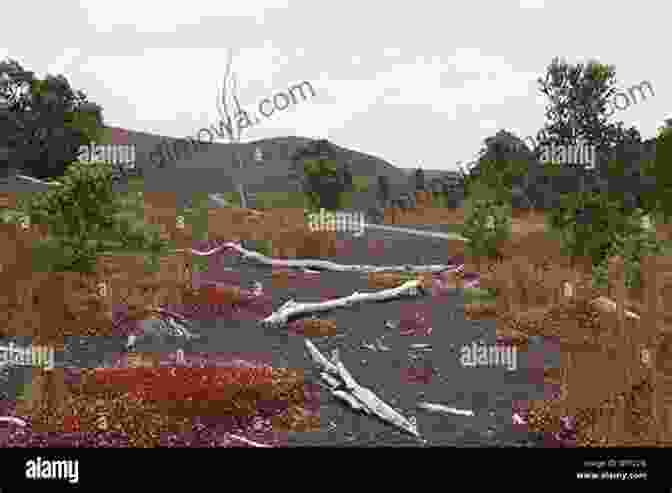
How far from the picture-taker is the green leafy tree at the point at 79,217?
774 inches

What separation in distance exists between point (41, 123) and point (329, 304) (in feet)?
151

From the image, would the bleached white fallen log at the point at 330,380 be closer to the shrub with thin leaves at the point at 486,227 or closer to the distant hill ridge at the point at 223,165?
the shrub with thin leaves at the point at 486,227

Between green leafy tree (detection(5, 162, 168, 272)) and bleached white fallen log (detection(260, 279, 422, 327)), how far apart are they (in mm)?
4559

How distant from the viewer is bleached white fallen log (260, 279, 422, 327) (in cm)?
1938

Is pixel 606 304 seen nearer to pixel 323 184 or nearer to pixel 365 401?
pixel 365 401

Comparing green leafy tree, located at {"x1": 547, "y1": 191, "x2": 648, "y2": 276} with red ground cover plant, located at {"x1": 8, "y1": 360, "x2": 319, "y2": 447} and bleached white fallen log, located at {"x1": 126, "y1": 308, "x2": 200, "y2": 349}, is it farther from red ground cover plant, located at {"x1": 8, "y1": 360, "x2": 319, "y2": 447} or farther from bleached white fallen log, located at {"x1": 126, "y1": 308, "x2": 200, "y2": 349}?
red ground cover plant, located at {"x1": 8, "y1": 360, "x2": 319, "y2": 447}

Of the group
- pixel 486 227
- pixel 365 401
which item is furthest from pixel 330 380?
pixel 486 227

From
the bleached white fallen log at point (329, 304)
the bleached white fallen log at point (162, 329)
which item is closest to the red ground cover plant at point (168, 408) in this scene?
the bleached white fallen log at point (162, 329)

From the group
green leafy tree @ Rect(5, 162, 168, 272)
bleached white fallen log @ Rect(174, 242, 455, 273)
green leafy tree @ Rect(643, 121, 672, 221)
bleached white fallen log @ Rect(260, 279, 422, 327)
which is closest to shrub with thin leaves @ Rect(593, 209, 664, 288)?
bleached white fallen log @ Rect(260, 279, 422, 327)

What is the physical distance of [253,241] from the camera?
3753 cm

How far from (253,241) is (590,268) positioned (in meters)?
17.5

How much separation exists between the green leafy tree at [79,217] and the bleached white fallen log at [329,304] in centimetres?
456
